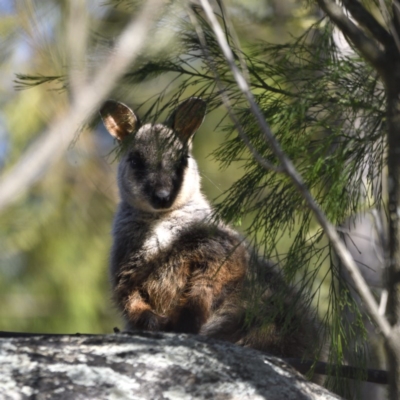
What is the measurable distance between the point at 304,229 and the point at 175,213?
136 cm

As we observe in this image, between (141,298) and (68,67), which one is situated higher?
(68,67)

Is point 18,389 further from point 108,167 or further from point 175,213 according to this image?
point 108,167

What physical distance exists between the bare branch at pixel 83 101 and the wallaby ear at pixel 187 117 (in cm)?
30

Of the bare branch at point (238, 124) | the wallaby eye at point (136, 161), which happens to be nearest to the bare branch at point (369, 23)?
the bare branch at point (238, 124)

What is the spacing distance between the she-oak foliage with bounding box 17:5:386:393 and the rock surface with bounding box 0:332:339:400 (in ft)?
1.44

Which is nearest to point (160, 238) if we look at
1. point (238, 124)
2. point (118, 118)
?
point (118, 118)

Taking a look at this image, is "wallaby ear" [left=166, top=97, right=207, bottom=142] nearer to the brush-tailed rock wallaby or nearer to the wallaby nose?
the brush-tailed rock wallaby

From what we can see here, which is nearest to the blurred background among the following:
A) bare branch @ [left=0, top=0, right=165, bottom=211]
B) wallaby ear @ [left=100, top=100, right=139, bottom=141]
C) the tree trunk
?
wallaby ear @ [left=100, top=100, right=139, bottom=141]

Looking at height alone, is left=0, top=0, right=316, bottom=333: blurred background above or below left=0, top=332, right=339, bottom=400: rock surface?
above

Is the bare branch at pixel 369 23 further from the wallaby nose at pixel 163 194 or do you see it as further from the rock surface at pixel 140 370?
the wallaby nose at pixel 163 194

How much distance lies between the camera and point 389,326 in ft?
7.43

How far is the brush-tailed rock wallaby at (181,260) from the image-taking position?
356cm

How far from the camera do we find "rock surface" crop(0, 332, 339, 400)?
2459mm

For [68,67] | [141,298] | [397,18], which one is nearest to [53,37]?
[68,67]
